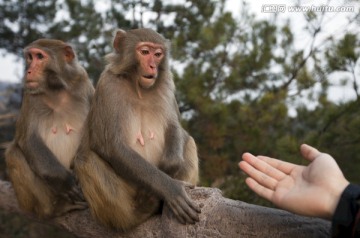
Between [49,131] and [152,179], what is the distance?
162 cm

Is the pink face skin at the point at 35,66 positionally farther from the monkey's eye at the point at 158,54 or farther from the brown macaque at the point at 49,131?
the monkey's eye at the point at 158,54

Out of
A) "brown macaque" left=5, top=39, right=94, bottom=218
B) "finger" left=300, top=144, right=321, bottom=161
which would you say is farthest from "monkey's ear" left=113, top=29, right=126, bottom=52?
"finger" left=300, top=144, right=321, bottom=161

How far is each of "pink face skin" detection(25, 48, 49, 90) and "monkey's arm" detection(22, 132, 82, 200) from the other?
610 millimetres

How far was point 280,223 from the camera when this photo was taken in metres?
2.71

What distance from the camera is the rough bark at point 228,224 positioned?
2668mm

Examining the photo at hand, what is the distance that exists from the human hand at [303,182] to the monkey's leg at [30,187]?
2.45m

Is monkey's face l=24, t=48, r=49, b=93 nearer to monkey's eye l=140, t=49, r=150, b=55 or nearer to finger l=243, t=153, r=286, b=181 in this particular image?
monkey's eye l=140, t=49, r=150, b=55

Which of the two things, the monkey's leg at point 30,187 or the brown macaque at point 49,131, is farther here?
the monkey's leg at point 30,187

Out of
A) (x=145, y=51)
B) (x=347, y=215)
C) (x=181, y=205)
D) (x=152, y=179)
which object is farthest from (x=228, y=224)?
(x=145, y=51)

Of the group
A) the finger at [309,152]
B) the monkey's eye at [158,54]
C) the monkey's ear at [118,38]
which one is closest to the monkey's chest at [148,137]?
the monkey's eye at [158,54]

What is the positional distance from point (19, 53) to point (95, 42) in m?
1.95

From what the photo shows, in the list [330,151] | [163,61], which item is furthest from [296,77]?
A: [163,61]

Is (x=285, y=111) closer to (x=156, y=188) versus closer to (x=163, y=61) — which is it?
(x=163, y=61)

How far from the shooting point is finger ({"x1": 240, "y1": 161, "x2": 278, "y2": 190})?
2586 millimetres
